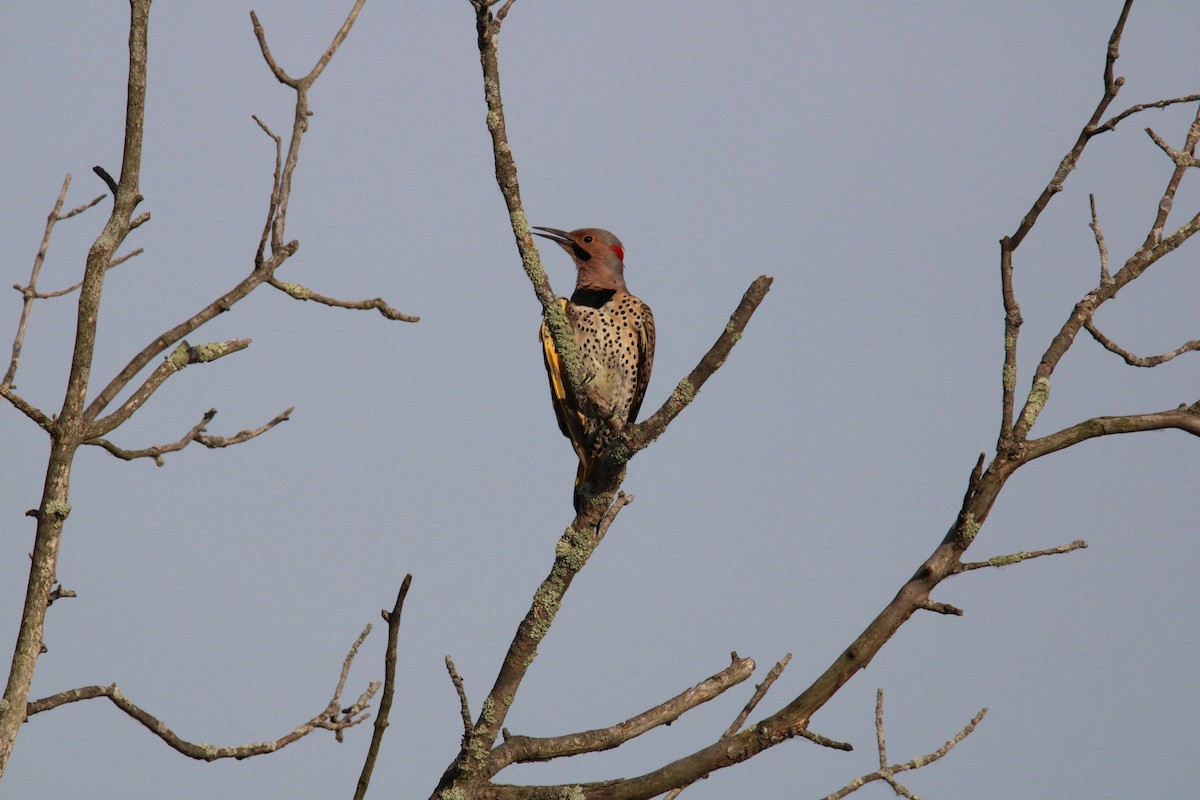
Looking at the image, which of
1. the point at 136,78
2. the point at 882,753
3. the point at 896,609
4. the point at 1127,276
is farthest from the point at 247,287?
the point at 1127,276

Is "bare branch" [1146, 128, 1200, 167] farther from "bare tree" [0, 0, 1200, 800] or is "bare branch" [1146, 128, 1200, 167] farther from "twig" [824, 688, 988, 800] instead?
"twig" [824, 688, 988, 800]

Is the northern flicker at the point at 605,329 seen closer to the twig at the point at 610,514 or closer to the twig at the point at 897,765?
the twig at the point at 610,514

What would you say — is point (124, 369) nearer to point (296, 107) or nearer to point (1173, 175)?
point (296, 107)

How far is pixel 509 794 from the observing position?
3.84 meters

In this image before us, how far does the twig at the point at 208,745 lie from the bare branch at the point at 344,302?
44.0 inches

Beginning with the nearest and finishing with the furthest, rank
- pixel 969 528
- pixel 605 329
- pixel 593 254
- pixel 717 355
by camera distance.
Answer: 1. pixel 969 528
2. pixel 717 355
3. pixel 605 329
4. pixel 593 254

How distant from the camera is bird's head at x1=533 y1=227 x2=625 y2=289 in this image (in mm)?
6418

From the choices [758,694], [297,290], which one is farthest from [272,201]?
[758,694]

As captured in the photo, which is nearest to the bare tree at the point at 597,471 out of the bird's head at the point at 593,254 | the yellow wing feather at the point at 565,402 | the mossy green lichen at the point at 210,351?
the mossy green lichen at the point at 210,351

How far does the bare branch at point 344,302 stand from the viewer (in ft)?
13.1

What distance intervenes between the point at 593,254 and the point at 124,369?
3267mm

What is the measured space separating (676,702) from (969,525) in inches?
45.1

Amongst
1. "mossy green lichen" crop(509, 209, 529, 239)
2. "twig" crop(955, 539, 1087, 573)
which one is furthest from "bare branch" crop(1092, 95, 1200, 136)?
"mossy green lichen" crop(509, 209, 529, 239)

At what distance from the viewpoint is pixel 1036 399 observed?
4012mm
